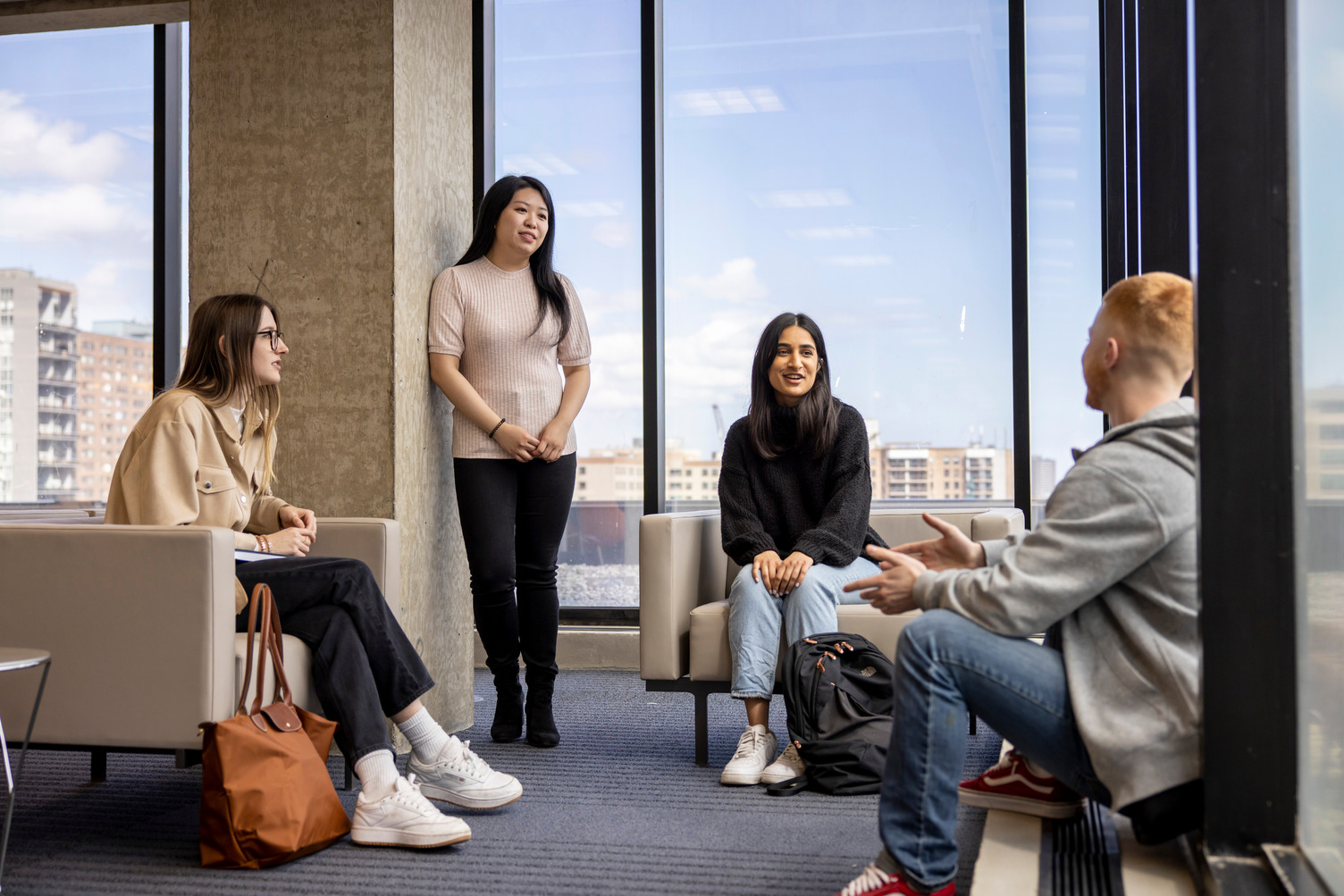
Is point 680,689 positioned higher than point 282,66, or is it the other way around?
point 282,66

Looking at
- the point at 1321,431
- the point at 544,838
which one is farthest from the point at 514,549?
the point at 1321,431

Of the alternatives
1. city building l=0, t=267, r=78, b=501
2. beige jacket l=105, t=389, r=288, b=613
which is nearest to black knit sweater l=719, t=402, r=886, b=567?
beige jacket l=105, t=389, r=288, b=613

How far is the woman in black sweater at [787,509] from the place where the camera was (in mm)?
2555

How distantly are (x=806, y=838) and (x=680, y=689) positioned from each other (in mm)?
723

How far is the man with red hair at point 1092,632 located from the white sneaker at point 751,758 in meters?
0.96

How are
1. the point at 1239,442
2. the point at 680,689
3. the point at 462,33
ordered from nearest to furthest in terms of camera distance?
the point at 1239,442, the point at 680,689, the point at 462,33

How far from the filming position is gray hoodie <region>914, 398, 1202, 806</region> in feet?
4.31

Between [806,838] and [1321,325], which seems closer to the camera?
[1321,325]

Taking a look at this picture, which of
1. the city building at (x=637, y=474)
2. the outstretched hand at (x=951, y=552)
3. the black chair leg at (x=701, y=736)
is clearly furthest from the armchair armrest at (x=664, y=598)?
the city building at (x=637, y=474)

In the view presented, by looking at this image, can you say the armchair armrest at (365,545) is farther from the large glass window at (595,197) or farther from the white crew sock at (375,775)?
the large glass window at (595,197)

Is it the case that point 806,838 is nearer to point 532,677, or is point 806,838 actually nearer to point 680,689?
point 680,689

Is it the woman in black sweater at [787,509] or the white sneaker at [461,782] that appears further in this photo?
the woman in black sweater at [787,509]

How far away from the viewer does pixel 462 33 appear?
11.3 ft

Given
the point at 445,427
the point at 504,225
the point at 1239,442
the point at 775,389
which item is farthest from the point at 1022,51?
the point at 1239,442
